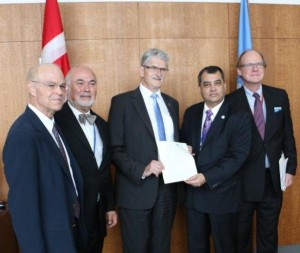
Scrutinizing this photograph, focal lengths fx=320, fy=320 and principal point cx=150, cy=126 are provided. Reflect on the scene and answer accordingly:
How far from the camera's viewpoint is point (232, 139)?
2.40 metres

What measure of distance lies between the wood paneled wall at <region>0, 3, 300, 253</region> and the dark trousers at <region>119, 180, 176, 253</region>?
2.89 ft

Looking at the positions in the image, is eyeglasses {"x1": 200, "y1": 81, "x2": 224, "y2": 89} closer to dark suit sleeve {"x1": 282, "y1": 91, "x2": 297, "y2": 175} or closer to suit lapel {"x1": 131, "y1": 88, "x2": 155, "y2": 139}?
suit lapel {"x1": 131, "y1": 88, "x2": 155, "y2": 139}

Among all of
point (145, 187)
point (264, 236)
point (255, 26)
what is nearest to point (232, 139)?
point (145, 187)

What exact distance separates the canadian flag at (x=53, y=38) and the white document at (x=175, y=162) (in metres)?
1.17

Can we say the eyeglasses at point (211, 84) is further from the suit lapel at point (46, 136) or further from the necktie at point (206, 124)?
the suit lapel at point (46, 136)

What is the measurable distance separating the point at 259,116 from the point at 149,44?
4.23 ft

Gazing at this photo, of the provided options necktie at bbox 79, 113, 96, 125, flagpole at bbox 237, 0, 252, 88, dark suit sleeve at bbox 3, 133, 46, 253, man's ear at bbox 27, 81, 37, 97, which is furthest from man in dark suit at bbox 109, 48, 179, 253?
flagpole at bbox 237, 0, 252, 88

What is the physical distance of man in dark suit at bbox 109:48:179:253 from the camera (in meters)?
2.34

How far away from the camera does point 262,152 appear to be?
8.36 ft

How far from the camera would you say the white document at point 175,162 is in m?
2.25

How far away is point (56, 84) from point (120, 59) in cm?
157

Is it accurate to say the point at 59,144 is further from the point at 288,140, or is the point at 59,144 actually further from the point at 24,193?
the point at 288,140

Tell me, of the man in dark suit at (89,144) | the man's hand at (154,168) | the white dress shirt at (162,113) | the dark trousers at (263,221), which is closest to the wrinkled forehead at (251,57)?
the white dress shirt at (162,113)

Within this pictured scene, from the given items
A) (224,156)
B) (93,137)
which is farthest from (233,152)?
(93,137)
